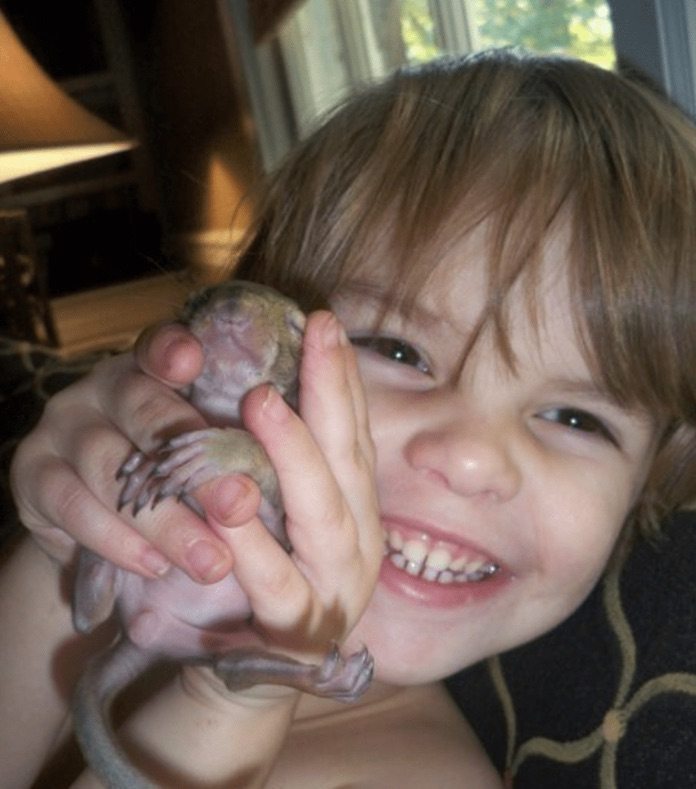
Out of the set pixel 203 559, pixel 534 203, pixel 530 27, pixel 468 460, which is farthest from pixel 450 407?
pixel 530 27

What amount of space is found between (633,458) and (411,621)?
0.20 meters

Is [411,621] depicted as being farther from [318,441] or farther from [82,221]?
[82,221]

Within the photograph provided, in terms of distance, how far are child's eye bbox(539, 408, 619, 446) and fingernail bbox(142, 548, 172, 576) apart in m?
0.31

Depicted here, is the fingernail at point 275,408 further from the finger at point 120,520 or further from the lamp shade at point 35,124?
the lamp shade at point 35,124

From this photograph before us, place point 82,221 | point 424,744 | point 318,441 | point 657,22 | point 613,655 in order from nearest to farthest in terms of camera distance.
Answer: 1. point 318,441
2. point 613,655
3. point 424,744
4. point 657,22
5. point 82,221

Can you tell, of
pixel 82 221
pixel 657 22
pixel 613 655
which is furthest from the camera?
pixel 82 221

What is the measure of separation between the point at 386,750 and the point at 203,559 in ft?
1.28

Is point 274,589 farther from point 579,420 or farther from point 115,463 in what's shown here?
point 579,420

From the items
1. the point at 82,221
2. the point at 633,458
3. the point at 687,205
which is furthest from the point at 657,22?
the point at 82,221

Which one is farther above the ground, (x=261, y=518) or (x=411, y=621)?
(x=261, y=518)

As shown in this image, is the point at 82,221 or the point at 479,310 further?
the point at 82,221

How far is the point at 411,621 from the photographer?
813 millimetres

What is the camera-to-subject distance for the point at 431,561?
801mm

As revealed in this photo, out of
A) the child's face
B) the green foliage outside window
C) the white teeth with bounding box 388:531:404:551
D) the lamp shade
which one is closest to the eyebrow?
the child's face
